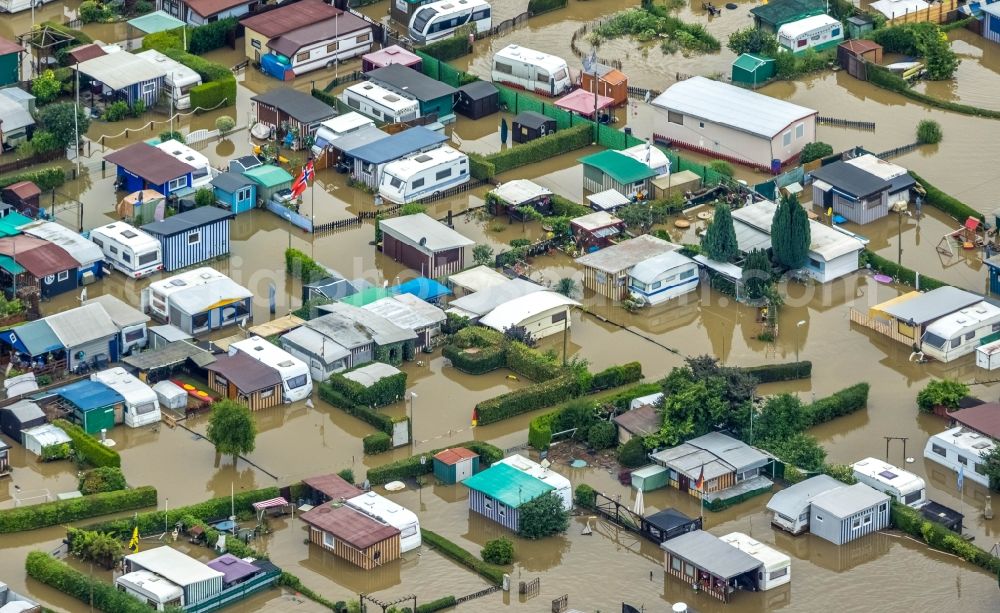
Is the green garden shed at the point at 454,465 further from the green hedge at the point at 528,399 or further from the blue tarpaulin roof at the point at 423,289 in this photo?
the blue tarpaulin roof at the point at 423,289

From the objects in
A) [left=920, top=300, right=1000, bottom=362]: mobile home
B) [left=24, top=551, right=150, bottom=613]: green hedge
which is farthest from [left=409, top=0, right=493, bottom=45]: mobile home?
[left=24, top=551, right=150, bottom=613]: green hedge

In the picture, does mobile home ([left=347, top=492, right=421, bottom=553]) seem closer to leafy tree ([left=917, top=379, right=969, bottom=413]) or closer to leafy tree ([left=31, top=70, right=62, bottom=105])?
leafy tree ([left=917, top=379, right=969, bottom=413])

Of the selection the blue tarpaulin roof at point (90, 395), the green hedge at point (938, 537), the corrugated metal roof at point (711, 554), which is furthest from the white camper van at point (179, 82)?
the green hedge at point (938, 537)

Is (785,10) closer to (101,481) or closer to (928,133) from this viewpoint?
(928,133)

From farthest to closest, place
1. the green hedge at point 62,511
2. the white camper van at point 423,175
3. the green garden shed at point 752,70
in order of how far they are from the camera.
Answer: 1. the green garden shed at point 752,70
2. the white camper van at point 423,175
3. the green hedge at point 62,511

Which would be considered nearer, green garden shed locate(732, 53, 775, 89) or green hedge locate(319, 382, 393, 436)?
A: green hedge locate(319, 382, 393, 436)

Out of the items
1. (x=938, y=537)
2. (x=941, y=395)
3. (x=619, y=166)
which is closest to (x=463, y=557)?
(x=938, y=537)

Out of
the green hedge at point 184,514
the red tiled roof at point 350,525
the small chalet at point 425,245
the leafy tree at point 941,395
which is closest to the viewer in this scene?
the red tiled roof at point 350,525
